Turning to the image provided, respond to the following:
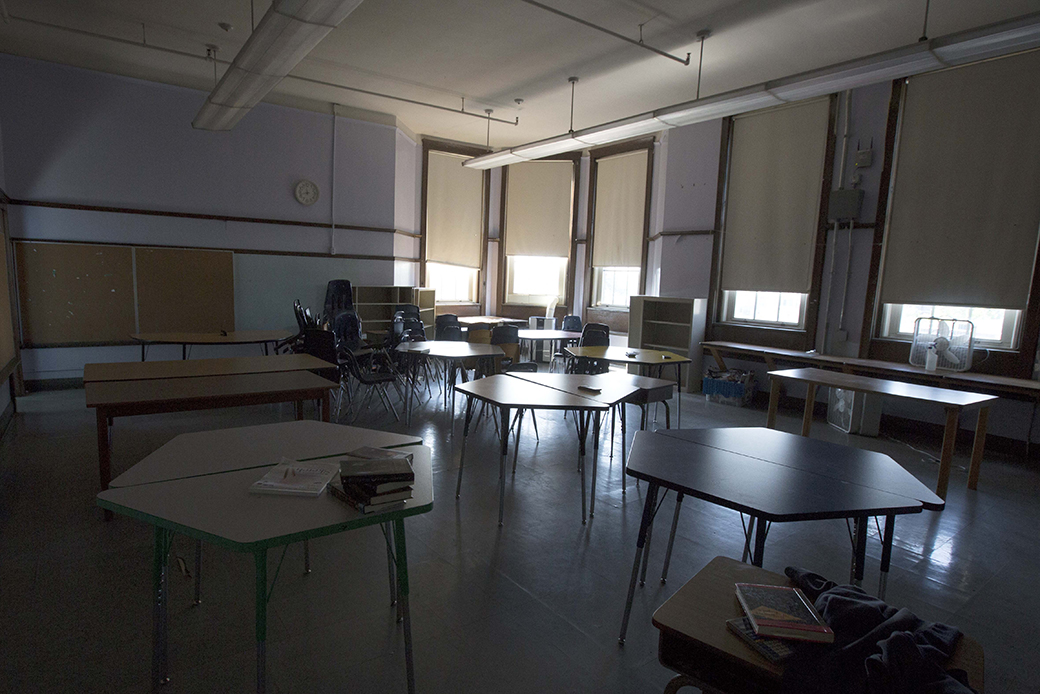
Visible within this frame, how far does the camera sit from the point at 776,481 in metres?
2.17

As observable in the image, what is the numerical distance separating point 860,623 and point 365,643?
1.80m

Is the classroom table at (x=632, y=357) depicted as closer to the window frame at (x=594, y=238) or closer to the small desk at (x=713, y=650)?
the window frame at (x=594, y=238)

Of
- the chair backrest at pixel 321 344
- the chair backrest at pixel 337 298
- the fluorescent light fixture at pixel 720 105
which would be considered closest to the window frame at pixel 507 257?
the chair backrest at pixel 337 298

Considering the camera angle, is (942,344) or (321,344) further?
(942,344)

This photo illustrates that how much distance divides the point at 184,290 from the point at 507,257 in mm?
5549

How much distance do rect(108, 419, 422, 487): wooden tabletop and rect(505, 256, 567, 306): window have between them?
8.34m

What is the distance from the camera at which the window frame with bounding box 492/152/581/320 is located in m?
10.2

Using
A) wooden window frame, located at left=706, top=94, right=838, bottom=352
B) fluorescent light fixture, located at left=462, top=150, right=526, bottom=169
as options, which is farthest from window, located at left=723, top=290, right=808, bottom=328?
fluorescent light fixture, located at left=462, top=150, right=526, bottom=169

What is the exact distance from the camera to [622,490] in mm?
4074

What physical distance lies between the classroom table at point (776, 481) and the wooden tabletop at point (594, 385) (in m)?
0.89

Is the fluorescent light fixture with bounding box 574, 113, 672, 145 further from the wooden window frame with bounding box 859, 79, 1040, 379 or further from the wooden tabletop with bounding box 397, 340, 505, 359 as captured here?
the wooden tabletop with bounding box 397, 340, 505, 359

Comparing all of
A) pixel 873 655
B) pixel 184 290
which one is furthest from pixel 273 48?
pixel 873 655

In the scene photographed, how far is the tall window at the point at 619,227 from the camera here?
925 cm

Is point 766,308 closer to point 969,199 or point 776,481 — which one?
point 969,199
